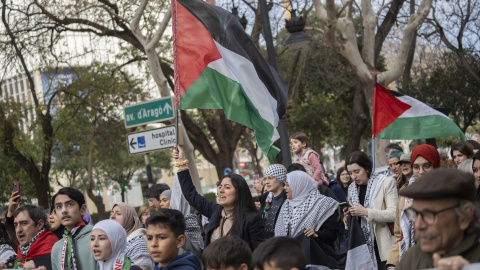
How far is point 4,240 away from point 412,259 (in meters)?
6.21

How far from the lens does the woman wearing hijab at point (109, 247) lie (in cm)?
545

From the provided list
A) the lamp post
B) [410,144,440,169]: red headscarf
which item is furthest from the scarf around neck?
the lamp post

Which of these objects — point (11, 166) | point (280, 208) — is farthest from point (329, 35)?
point (11, 166)

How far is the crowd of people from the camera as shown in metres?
5.09

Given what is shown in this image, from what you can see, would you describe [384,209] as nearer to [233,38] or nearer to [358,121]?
[233,38]

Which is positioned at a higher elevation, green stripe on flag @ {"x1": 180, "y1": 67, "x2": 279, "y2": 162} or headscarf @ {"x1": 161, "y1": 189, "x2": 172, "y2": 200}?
green stripe on flag @ {"x1": 180, "y1": 67, "x2": 279, "y2": 162}

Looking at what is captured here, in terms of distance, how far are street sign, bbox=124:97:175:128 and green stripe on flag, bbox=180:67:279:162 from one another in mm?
4031

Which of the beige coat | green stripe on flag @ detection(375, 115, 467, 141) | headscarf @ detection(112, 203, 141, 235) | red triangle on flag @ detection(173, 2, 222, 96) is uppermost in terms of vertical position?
red triangle on flag @ detection(173, 2, 222, 96)

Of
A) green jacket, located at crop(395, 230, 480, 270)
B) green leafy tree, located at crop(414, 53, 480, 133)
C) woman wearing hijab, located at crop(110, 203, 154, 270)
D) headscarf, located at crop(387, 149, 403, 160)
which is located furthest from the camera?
green leafy tree, located at crop(414, 53, 480, 133)

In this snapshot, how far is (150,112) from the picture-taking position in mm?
11492

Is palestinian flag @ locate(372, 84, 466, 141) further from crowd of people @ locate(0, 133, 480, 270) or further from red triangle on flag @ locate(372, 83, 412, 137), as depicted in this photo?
crowd of people @ locate(0, 133, 480, 270)

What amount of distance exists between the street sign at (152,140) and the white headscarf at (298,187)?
156 inches

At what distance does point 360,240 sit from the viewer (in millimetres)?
6609

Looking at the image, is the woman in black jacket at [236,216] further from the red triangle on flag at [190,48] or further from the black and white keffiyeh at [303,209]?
the red triangle on flag at [190,48]
